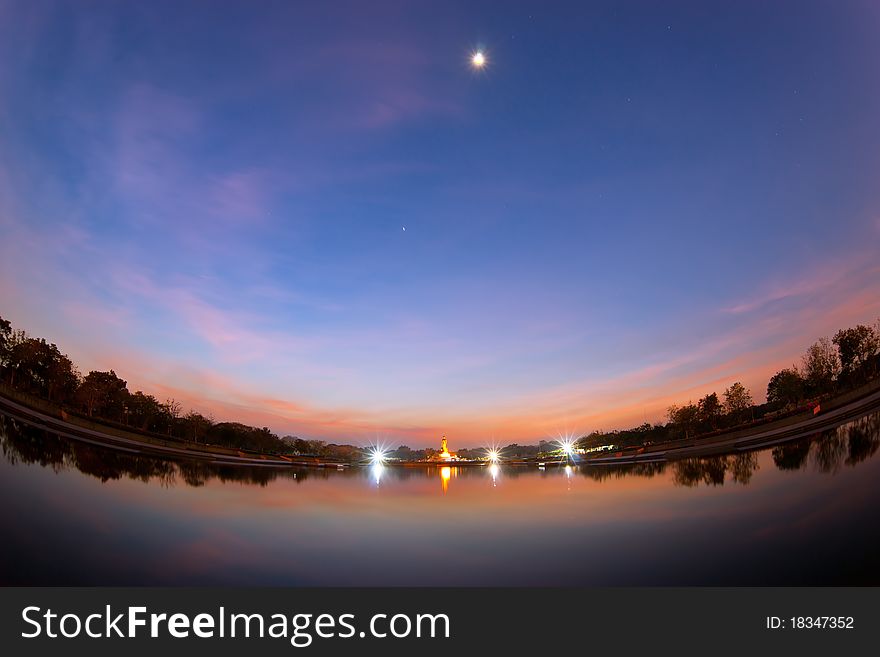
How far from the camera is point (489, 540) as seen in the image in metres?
11.0

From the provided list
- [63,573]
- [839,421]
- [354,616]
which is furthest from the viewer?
[839,421]

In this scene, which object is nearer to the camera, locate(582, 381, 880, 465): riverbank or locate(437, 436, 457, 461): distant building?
locate(582, 381, 880, 465): riverbank

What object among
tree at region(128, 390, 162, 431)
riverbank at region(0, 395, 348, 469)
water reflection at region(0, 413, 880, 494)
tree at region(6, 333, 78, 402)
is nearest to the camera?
water reflection at region(0, 413, 880, 494)

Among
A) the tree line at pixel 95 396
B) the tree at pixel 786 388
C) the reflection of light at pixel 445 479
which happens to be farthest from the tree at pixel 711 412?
the tree line at pixel 95 396

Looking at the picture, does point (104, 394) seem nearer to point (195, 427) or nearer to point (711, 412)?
point (195, 427)

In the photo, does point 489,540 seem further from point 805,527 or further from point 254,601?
point 805,527

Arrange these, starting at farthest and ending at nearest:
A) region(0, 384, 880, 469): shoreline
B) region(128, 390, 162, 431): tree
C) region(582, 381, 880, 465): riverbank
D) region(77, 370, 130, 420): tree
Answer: region(128, 390, 162, 431): tree → region(77, 370, 130, 420): tree → region(0, 384, 880, 469): shoreline → region(582, 381, 880, 465): riverbank

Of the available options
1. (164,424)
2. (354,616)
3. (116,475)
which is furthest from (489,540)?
(164,424)

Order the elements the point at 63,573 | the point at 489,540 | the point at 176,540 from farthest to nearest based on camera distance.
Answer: the point at 489,540 → the point at 176,540 → the point at 63,573

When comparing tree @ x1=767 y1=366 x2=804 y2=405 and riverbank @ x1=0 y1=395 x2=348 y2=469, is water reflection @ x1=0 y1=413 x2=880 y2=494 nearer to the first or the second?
riverbank @ x1=0 y1=395 x2=348 y2=469

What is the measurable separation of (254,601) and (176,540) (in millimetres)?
4487

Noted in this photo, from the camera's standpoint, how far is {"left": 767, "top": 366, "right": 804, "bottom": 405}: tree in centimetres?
2527

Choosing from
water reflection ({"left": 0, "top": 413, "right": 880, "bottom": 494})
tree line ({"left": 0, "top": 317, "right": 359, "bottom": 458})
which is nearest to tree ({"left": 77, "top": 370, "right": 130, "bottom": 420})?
tree line ({"left": 0, "top": 317, "right": 359, "bottom": 458})

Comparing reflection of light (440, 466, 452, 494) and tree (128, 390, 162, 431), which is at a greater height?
tree (128, 390, 162, 431)
